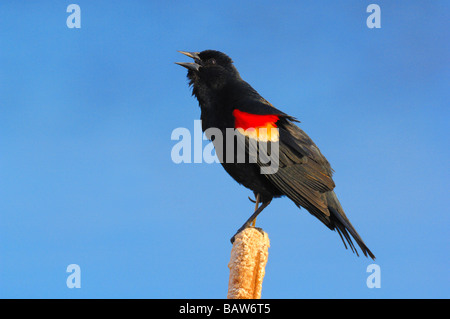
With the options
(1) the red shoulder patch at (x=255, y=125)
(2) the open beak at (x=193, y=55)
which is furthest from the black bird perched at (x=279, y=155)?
(2) the open beak at (x=193, y=55)

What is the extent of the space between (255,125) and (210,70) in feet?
3.97

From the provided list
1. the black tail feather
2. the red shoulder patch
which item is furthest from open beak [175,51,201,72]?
the black tail feather

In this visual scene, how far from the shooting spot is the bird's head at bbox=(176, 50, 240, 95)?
5758 mm

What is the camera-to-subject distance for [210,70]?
582 centimetres

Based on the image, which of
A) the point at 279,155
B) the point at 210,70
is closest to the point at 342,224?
the point at 279,155

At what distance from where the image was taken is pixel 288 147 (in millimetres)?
5281

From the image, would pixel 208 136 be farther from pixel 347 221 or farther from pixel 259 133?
pixel 347 221

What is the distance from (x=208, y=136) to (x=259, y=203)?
1.09m

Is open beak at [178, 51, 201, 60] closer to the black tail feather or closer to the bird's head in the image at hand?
the bird's head

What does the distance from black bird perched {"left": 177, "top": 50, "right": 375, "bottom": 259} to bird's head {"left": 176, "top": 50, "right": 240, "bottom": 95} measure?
0.01 m

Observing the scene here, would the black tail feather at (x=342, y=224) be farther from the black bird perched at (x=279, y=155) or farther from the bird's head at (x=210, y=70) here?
the bird's head at (x=210, y=70)

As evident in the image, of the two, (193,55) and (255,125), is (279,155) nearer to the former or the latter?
(255,125)
